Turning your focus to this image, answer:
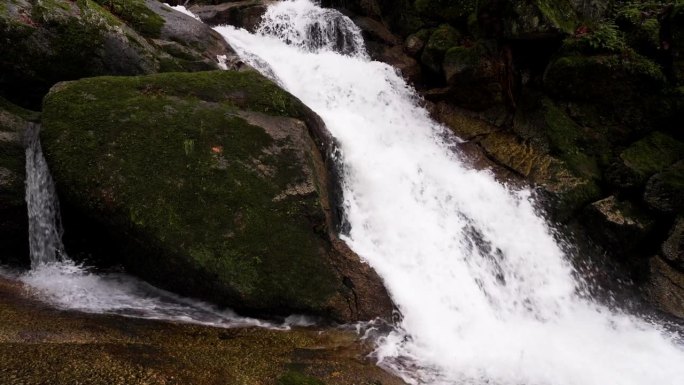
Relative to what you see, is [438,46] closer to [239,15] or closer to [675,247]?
[239,15]

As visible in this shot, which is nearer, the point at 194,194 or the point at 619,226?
the point at 194,194

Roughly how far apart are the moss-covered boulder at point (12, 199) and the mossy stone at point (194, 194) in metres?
0.64

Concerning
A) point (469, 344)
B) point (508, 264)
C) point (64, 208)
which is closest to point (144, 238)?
point (64, 208)

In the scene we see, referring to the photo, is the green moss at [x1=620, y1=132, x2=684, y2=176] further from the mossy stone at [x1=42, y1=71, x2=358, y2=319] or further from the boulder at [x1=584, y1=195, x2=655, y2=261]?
the mossy stone at [x1=42, y1=71, x2=358, y2=319]

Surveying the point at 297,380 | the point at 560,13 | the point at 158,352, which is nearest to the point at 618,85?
the point at 560,13

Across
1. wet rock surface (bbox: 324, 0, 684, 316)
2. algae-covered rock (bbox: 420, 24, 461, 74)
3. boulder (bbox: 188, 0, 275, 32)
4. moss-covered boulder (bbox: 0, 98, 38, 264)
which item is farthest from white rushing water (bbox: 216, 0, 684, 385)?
moss-covered boulder (bbox: 0, 98, 38, 264)

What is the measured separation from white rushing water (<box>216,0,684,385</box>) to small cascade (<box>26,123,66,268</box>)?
14.2ft

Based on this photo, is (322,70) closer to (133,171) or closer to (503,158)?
(503,158)

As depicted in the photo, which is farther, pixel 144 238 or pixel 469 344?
pixel 469 344

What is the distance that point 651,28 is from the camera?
10.8 meters

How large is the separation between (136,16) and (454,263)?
8.97m

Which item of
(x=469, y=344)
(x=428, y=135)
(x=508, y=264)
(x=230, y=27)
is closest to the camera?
(x=469, y=344)

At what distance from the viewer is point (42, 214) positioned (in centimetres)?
626

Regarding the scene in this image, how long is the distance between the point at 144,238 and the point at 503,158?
892cm
